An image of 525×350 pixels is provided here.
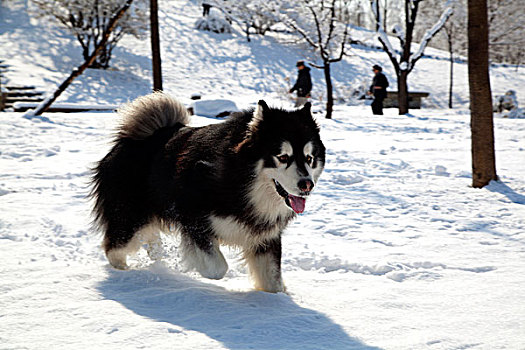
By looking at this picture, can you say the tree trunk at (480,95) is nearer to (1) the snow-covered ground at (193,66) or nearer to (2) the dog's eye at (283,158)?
(2) the dog's eye at (283,158)

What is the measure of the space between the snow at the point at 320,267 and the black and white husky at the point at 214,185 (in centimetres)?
26

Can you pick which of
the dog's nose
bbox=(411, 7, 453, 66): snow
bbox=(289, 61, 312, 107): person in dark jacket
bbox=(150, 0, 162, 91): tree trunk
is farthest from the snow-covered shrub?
the dog's nose

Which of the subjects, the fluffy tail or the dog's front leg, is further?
the fluffy tail

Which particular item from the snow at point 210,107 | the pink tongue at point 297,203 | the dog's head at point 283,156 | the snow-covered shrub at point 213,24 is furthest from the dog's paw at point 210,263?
the snow-covered shrub at point 213,24

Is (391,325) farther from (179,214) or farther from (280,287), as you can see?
(179,214)

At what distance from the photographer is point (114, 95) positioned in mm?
20797

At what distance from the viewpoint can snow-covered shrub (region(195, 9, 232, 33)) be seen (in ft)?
109

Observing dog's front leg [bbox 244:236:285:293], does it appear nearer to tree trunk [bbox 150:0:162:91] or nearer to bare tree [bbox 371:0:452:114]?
tree trunk [bbox 150:0:162:91]

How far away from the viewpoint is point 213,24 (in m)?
33.2

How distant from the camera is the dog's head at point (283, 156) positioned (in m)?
3.05

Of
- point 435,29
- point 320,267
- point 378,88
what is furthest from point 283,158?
point 435,29

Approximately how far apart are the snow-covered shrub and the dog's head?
31687mm

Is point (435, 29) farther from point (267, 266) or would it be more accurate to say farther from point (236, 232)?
point (236, 232)

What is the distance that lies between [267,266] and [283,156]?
3.06ft
